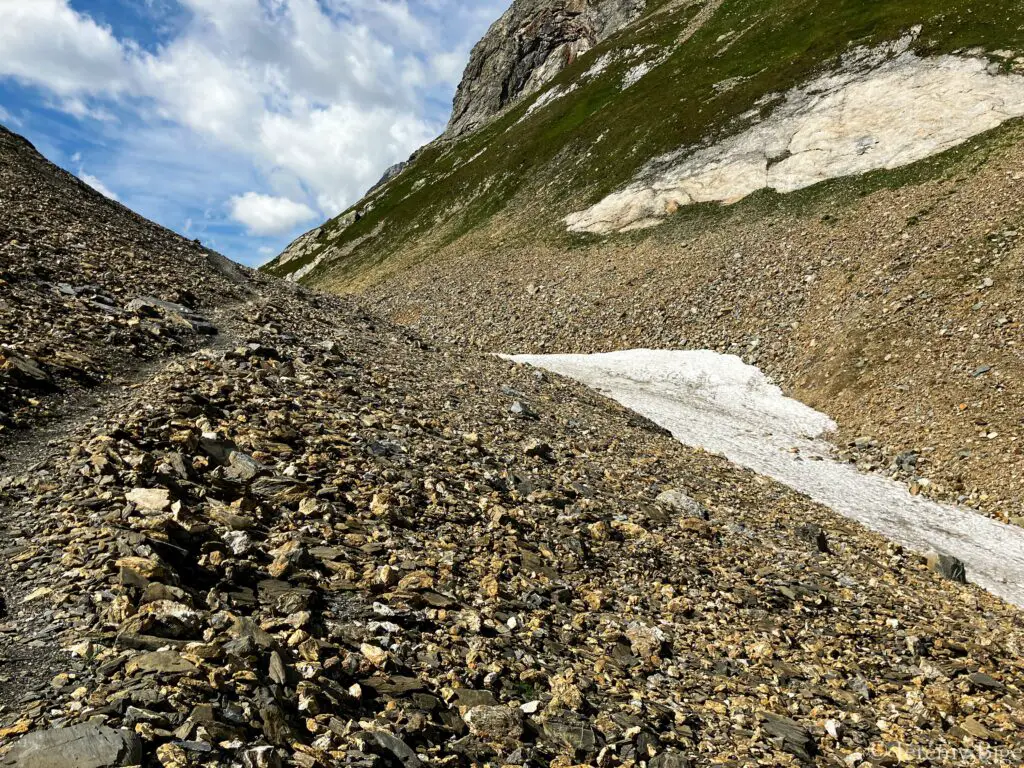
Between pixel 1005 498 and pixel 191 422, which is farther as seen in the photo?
pixel 1005 498

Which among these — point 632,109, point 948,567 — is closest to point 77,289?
point 948,567

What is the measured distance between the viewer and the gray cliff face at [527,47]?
131000 millimetres

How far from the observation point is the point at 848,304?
34.8 meters

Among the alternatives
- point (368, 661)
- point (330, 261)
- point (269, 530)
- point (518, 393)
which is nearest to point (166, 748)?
point (368, 661)

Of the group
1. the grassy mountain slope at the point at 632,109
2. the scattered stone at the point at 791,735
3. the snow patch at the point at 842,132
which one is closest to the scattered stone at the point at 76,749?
the scattered stone at the point at 791,735

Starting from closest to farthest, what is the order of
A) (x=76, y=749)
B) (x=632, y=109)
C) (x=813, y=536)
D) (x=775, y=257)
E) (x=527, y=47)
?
(x=76, y=749) < (x=813, y=536) < (x=775, y=257) < (x=632, y=109) < (x=527, y=47)

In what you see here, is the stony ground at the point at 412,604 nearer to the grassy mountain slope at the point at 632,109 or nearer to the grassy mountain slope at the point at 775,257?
the grassy mountain slope at the point at 775,257

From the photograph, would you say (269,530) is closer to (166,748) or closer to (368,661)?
(368,661)

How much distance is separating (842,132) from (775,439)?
34.5m

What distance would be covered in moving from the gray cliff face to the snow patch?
257 ft

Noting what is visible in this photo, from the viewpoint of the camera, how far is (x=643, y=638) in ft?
34.9

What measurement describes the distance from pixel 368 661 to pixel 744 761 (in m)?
5.03

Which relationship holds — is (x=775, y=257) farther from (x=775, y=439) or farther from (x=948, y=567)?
(x=948, y=567)

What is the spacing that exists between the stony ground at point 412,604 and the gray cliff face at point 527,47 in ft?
415
